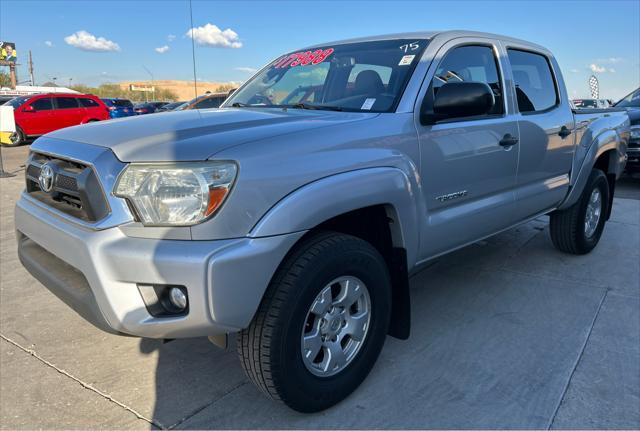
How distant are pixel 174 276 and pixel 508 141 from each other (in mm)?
2386

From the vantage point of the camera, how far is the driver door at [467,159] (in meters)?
2.80

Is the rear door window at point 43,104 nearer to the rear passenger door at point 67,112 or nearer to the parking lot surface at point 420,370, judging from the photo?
the rear passenger door at point 67,112

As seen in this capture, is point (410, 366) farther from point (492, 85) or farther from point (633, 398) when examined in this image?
point (492, 85)

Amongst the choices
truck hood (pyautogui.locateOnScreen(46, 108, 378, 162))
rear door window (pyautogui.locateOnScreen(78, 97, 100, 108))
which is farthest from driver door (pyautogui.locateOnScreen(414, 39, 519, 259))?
rear door window (pyautogui.locateOnScreen(78, 97, 100, 108))

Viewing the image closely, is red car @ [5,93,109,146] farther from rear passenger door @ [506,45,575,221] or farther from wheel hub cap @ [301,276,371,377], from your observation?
wheel hub cap @ [301,276,371,377]

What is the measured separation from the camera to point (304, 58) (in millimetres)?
3607

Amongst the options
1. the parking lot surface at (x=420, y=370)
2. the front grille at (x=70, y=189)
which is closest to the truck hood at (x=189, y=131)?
the front grille at (x=70, y=189)

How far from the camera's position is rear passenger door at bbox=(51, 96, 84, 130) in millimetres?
17031

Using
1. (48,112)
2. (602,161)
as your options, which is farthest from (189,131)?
(48,112)

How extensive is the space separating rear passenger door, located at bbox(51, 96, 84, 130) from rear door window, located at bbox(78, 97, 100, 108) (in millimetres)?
252

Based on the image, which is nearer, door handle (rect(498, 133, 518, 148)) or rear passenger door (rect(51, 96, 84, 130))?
door handle (rect(498, 133, 518, 148))

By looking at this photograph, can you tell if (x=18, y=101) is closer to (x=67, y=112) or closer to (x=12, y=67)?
(x=67, y=112)

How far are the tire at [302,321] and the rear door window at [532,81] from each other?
198 centimetres

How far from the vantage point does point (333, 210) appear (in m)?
2.19
